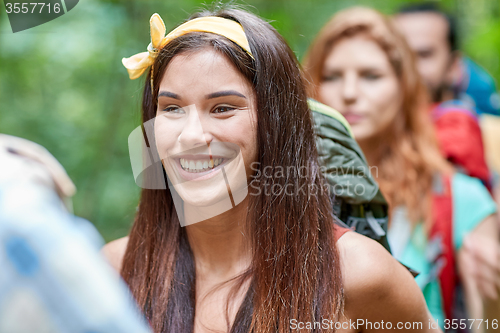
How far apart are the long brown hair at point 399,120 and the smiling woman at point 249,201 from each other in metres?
1.00

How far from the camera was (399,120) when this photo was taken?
2.68m

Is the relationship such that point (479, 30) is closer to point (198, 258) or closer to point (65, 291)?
point (198, 258)

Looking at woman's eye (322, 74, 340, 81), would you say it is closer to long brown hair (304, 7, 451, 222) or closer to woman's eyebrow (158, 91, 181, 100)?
long brown hair (304, 7, 451, 222)

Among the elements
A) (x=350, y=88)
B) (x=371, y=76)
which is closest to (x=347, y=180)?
(x=350, y=88)

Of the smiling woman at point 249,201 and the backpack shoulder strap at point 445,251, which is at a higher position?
the smiling woman at point 249,201

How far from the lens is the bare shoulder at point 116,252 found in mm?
1882

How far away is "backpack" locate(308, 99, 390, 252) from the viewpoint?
170 centimetres

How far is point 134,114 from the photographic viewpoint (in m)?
1.91

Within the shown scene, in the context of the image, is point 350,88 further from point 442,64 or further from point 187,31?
point 442,64

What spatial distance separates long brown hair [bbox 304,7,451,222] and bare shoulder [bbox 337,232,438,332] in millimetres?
972

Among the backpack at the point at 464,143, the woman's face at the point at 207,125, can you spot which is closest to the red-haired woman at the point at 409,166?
the backpack at the point at 464,143

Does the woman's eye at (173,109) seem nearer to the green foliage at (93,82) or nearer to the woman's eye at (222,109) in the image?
the woman's eye at (222,109)

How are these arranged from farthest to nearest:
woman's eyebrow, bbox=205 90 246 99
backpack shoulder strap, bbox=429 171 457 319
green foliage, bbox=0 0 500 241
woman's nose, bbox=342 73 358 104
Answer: green foliage, bbox=0 0 500 241 < woman's nose, bbox=342 73 358 104 < backpack shoulder strap, bbox=429 171 457 319 < woman's eyebrow, bbox=205 90 246 99

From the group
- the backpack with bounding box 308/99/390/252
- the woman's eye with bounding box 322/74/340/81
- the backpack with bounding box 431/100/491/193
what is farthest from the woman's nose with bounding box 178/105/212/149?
the backpack with bounding box 431/100/491/193
